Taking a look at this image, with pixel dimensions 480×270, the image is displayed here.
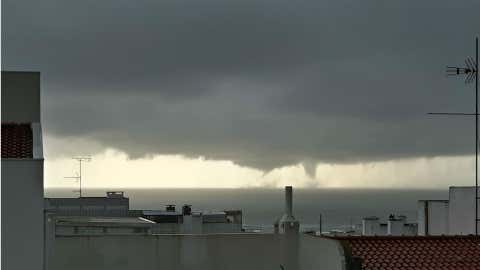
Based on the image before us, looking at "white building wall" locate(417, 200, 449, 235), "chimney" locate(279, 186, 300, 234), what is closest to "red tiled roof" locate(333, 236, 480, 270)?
"chimney" locate(279, 186, 300, 234)

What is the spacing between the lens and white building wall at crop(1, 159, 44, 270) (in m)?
17.7

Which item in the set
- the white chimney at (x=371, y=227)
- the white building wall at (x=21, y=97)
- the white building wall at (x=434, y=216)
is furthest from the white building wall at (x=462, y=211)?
the white chimney at (x=371, y=227)

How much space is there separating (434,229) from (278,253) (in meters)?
10.3

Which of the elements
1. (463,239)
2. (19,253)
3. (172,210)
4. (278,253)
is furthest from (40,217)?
(172,210)

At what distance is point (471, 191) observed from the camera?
29219 millimetres

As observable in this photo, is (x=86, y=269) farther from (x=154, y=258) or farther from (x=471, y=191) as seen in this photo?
(x=471, y=191)

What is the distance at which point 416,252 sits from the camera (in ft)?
66.7

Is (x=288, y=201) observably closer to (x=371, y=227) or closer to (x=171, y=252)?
(x=171, y=252)

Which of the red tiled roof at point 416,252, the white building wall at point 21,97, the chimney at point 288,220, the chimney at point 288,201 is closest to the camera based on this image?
the red tiled roof at point 416,252

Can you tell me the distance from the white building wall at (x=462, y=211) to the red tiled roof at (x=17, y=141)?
15.5m

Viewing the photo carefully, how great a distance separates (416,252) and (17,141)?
1052 cm

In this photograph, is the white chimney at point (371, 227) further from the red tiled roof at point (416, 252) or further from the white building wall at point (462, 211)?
the red tiled roof at point (416, 252)

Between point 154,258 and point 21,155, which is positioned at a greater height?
point 21,155

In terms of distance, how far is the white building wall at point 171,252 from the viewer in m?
24.4
